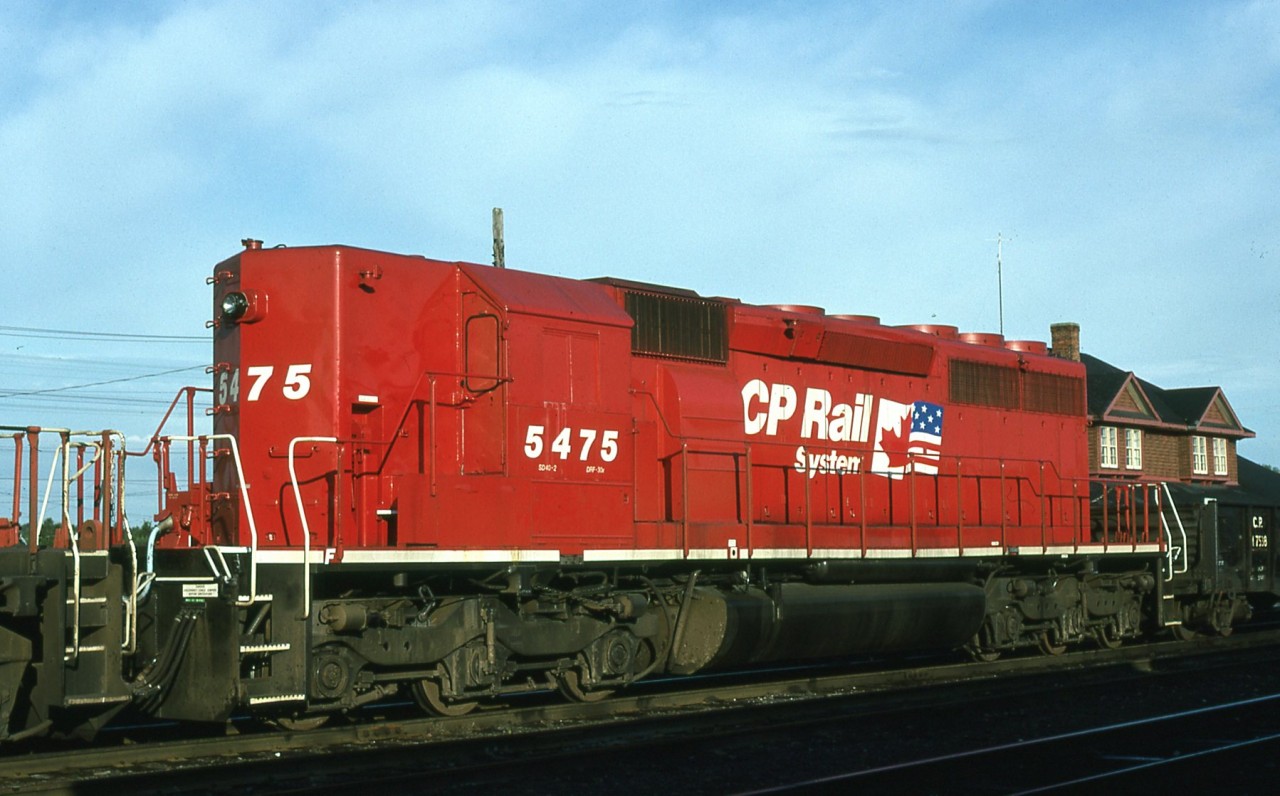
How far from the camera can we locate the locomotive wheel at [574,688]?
1215 cm

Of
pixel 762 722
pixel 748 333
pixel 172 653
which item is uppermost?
pixel 748 333

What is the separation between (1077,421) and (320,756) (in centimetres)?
1361

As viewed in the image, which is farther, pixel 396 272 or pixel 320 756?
pixel 396 272

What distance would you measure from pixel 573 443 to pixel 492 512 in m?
1.23

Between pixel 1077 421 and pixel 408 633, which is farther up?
pixel 1077 421

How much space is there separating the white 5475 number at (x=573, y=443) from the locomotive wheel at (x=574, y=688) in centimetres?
194

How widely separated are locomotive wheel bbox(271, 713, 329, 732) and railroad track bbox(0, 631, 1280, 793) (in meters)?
0.20

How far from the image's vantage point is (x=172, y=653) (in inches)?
380

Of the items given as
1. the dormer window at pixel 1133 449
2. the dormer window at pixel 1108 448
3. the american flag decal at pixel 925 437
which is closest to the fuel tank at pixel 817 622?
the american flag decal at pixel 925 437

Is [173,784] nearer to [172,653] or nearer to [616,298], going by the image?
[172,653]

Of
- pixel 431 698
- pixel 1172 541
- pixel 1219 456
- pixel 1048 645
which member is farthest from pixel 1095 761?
pixel 1219 456

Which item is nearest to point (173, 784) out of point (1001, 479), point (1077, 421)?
point (1001, 479)

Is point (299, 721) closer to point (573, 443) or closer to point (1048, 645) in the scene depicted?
point (573, 443)

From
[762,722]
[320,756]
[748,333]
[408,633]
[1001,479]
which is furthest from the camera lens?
[1001,479]
